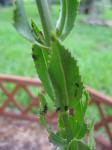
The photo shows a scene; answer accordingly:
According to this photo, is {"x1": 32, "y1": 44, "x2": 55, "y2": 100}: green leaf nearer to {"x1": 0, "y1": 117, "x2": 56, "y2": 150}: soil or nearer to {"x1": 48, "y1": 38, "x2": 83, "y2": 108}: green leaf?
{"x1": 48, "y1": 38, "x2": 83, "y2": 108}: green leaf

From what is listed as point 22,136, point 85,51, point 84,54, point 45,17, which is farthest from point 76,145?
point 85,51

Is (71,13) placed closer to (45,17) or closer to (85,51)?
(45,17)

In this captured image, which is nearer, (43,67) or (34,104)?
(43,67)

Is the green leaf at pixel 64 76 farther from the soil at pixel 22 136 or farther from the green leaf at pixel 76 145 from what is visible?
the soil at pixel 22 136

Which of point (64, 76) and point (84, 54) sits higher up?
point (64, 76)

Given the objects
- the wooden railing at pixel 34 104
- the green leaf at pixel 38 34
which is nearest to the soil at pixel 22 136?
the wooden railing at pixel 34 104

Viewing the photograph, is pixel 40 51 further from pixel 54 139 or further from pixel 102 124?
pixel 102 124

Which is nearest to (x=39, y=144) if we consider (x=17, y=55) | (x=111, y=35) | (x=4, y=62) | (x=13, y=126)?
(x=13, y=126)
